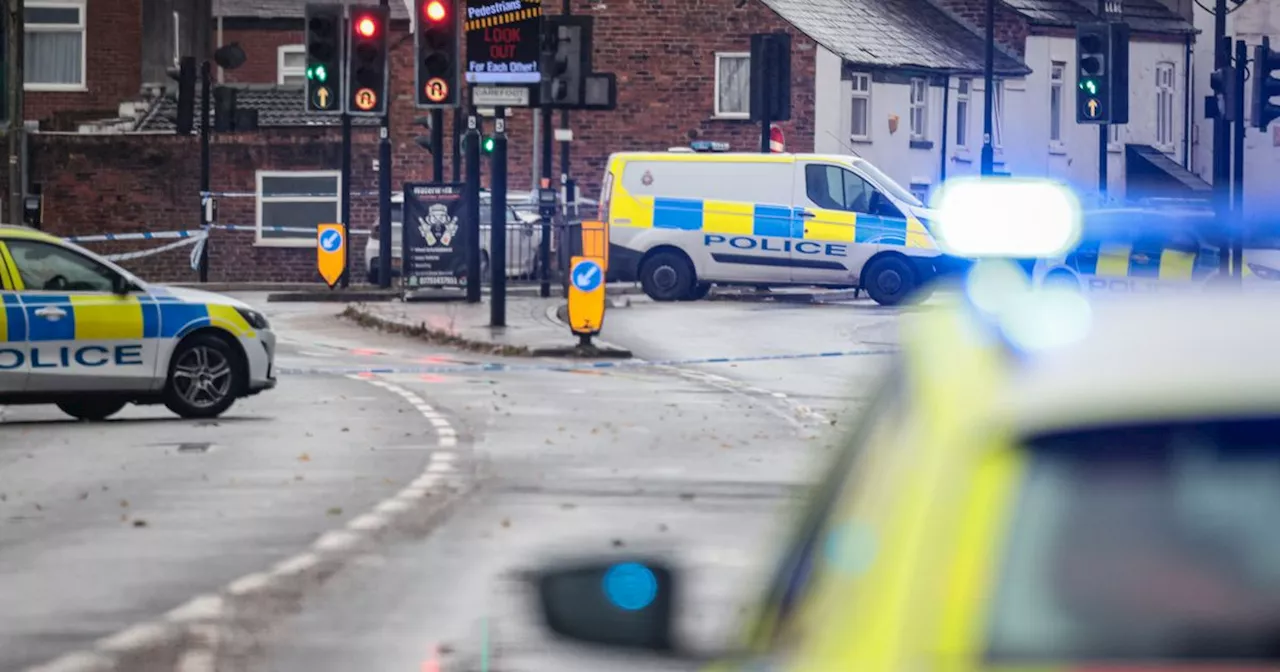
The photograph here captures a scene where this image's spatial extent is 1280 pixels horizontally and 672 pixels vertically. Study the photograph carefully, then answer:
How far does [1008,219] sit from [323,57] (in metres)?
32.0

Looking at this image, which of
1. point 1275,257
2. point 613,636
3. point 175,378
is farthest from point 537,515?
point 613,636

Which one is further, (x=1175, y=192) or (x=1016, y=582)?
(x=1175, y=192)

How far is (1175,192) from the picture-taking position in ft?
211

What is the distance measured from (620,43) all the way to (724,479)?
40.2 m

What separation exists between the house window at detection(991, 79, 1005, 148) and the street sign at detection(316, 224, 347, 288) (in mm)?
22100

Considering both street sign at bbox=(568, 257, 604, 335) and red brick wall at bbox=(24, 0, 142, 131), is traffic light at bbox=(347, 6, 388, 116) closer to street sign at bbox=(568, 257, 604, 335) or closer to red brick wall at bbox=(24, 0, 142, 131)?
street sign at bbox=(568, 257, 604, 335)

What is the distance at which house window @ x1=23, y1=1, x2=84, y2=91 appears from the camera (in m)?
60.9

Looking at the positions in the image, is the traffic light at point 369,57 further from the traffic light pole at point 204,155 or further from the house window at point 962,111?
the house window at point 962,111

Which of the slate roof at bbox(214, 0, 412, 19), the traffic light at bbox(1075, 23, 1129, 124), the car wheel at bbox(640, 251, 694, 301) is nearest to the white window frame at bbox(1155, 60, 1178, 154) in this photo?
the slate roof at bbox(214, 0, 412, 19)

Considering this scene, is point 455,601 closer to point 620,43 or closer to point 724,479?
point 724,479

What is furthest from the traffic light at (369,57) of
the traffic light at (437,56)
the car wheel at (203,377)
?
the car wheel at (203,377)

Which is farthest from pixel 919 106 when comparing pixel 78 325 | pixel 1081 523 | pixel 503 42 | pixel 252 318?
pixel 1081 523

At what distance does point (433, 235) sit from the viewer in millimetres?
37125

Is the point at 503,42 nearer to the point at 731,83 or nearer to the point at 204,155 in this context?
the point at 204,155
